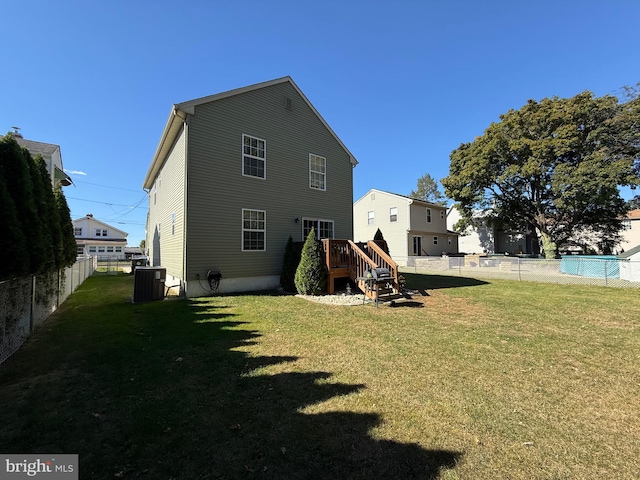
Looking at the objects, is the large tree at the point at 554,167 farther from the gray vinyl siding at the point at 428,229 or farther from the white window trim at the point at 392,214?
the white window trim at the point at 392,214

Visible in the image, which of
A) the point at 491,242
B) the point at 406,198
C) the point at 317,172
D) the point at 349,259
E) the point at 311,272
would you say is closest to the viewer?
the point at 311,272

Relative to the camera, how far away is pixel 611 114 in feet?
65.7

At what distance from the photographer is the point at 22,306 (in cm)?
484

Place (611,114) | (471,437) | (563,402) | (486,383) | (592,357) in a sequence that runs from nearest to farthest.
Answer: (471,437), (563,402), (486,383), (592,357), (611,114)

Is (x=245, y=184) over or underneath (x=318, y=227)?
over

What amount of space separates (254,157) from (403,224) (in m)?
17.6

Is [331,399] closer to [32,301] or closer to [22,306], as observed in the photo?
[22,306]

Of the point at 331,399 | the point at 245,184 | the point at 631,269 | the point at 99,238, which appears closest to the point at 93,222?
the point at 99,238

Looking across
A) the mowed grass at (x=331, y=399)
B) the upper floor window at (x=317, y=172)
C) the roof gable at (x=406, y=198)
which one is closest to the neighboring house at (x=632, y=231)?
the roof gable at (x=406, y=198)

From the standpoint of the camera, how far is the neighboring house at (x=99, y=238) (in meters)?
41.8

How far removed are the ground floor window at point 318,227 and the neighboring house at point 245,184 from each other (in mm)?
49

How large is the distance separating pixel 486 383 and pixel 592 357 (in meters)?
2.29

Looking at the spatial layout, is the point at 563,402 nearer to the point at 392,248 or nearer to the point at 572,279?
the point at 572,279

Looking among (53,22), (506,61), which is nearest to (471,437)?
(53,22)
